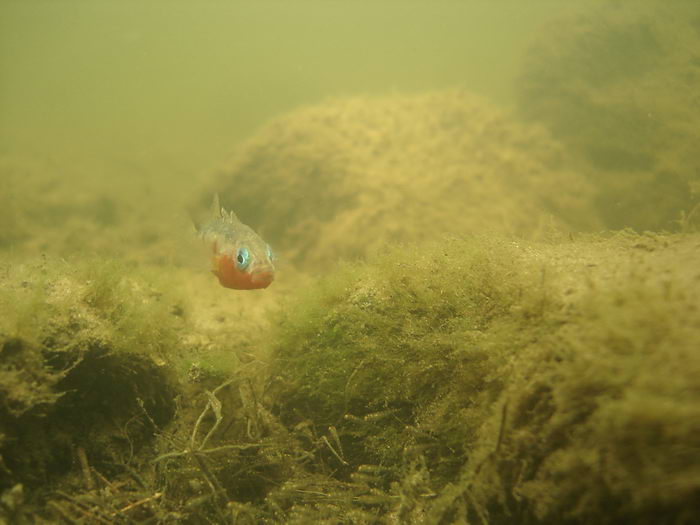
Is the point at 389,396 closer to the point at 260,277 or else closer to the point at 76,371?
the point at 260,277

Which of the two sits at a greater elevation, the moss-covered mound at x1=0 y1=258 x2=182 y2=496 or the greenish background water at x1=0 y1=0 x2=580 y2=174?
the greenish background water at x1=0 y1=0 x2=580 y2=174

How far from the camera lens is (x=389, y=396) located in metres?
2.78

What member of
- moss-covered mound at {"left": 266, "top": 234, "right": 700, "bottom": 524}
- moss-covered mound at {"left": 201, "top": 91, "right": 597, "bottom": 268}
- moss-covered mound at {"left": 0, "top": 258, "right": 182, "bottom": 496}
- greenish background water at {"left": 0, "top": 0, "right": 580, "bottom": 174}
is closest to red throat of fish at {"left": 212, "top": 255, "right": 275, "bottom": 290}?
moss-covered mound at {"left": 266, "top": 234, "right": 700, "bottom": 524}

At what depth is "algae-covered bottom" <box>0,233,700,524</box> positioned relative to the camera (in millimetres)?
1559

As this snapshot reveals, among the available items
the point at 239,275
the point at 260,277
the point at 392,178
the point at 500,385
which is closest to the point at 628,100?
the point at 392,178

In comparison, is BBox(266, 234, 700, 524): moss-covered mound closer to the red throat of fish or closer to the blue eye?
the red throat of fish

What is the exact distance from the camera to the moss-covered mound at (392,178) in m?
9.09

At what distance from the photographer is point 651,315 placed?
1.61 meters

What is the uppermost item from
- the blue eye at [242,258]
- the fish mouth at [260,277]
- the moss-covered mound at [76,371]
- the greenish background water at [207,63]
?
the greenish background water at [207,63]

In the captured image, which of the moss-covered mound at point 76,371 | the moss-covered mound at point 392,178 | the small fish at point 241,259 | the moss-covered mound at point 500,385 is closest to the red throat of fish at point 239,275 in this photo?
the small fish at point 241,259

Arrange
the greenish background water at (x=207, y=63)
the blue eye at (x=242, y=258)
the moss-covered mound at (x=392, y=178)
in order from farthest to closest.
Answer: the greenish background water at (x=207, y=63) < the moss-covered mound at (x=392, y=178) < the blue eye at (x=242, y=258)

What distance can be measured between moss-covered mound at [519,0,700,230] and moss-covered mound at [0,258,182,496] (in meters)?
10.2

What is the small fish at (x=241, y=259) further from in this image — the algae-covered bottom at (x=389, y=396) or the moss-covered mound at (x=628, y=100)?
the moss-covered mound at (x=628, y=100)

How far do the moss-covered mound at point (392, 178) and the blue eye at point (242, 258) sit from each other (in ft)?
17.8
